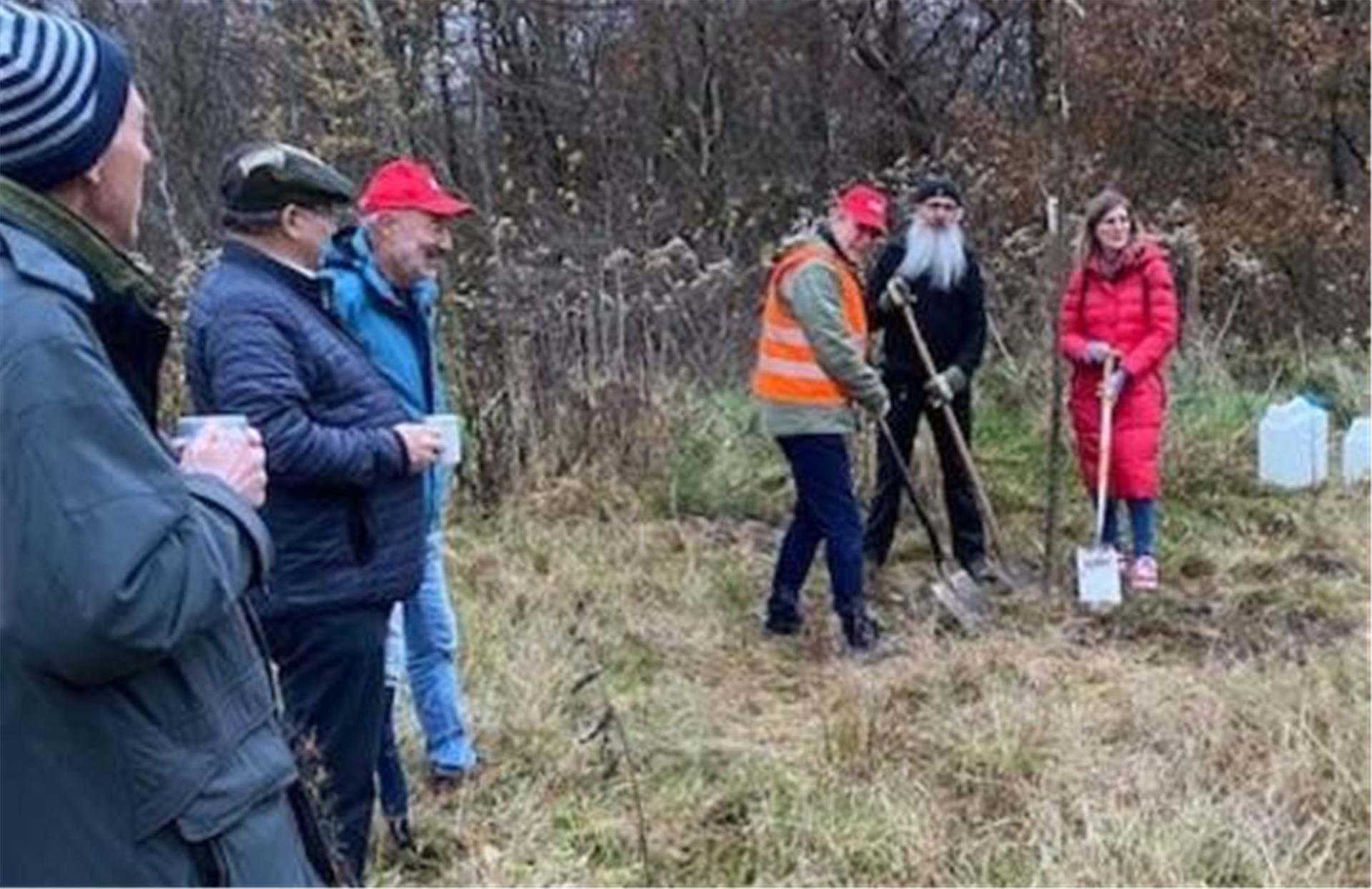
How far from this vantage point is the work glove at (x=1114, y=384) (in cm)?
648

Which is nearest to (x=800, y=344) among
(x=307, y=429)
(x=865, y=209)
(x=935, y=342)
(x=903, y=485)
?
(x=865, y=209)

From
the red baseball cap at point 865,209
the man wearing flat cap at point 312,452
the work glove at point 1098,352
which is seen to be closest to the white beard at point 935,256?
the work glove at point 1098,352

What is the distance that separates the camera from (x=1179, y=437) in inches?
320

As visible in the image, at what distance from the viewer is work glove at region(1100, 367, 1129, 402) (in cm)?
648

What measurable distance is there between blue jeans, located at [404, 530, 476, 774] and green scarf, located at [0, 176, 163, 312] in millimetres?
2361

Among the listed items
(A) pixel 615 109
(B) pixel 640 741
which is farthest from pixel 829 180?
(B) pixel 640 741

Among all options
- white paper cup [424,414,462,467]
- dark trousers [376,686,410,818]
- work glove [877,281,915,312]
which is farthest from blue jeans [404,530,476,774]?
work glove [877,281,915,312]

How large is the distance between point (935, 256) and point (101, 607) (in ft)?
16.6

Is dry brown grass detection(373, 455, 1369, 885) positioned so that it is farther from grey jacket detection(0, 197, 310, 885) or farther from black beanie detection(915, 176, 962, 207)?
grey jacket detection(0, 197, 310, 885)

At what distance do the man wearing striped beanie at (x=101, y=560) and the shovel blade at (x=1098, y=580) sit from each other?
463cm

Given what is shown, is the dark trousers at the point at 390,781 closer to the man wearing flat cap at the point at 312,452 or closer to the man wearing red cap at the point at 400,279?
the man wearing red cap at the point at 400,279

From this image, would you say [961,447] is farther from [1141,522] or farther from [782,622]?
[782,622]

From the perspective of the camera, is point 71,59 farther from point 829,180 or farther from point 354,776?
point 829,180

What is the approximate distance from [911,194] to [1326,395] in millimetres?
3299
